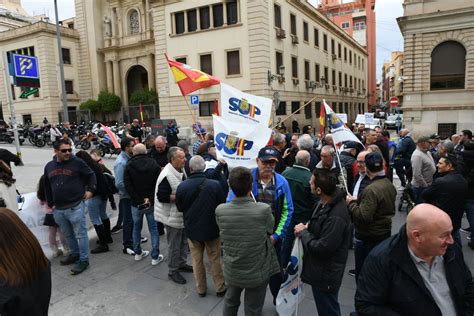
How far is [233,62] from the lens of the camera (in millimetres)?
24562

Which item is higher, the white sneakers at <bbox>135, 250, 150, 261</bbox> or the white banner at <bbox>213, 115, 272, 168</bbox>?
the white banner at <bbox>213, 115, 272, 168</bbox>

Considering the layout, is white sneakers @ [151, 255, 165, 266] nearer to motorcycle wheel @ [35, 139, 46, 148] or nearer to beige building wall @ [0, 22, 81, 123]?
motorcycle wheel @ [35, 139, 46, 148]

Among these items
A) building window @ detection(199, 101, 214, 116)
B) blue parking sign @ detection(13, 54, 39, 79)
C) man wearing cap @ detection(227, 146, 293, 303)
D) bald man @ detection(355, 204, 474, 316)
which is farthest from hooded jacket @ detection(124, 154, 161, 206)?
building window @ detection(199, 101, 214, 116)

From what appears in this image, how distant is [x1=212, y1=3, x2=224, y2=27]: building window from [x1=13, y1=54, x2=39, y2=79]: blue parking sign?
1647 centimetres

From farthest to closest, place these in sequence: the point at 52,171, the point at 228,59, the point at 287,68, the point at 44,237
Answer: the point at 287,68, the point at 228,59, the point at 44,237, the point at 52,171

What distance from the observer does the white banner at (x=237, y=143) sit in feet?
14.2

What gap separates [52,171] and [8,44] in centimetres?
3954

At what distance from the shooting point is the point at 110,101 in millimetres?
33875

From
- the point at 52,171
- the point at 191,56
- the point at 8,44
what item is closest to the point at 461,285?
the point at 52,171

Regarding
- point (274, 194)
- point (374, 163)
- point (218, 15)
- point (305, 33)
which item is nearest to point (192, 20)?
point (218, 15)

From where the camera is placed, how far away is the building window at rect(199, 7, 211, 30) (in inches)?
982

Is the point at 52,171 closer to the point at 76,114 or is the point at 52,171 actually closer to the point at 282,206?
the point at 282,206

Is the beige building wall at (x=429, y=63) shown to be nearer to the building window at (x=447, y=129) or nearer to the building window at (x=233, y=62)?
the building window at (x=447, y=129)

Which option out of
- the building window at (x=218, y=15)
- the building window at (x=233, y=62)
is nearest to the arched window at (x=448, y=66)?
the building window at (x=233, y=62)
